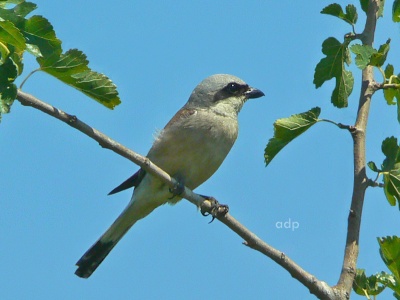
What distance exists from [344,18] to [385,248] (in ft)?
5.24

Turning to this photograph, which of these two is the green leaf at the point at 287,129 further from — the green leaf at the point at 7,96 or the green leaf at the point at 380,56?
the green leaf at the point at 7,96

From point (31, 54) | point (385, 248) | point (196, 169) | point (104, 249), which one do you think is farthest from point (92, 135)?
point (104, 249)

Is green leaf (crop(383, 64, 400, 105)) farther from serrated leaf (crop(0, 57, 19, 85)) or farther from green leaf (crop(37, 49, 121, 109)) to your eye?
serrated leaf (crop(0, 57, 19, 85))

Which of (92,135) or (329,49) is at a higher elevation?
(329,49)

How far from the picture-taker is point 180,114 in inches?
265

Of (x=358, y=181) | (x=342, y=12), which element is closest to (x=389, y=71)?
(x=342, y=12)

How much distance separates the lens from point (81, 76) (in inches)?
163

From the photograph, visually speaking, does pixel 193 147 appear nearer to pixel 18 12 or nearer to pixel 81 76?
pixel 81 76

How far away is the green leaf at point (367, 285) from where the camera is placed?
12.9 feet

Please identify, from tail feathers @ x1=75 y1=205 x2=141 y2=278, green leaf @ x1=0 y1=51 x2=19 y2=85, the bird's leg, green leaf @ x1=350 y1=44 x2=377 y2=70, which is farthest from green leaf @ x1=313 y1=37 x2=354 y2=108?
tail feathers @ x1=75 y1=205 x2=141 y2=278

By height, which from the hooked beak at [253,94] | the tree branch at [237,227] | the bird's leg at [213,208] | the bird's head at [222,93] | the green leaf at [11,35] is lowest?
the green leaf at [11,35]

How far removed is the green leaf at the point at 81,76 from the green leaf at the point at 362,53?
1364 millimetres

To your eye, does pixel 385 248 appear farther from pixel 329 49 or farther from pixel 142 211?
pixel 142 211

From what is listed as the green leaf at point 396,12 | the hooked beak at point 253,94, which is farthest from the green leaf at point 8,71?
the hooked beak at point 253,94
